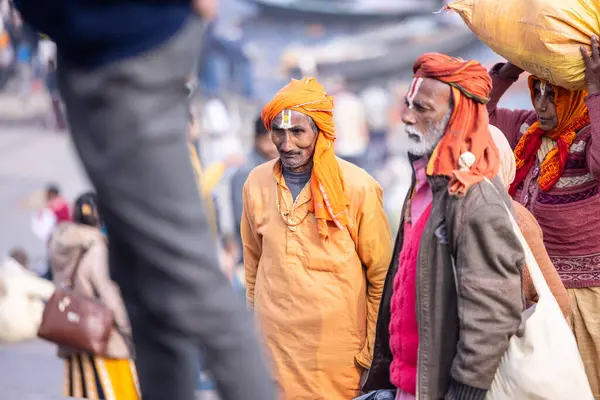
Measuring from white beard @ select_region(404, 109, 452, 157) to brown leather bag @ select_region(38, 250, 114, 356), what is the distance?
2279mm

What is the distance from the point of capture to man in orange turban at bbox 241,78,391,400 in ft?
12.1

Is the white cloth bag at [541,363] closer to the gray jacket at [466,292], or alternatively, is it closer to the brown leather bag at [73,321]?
the gray jacket at [466,292]

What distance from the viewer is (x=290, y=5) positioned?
26734 mm

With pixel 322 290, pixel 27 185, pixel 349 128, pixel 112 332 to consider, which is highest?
pixel 349 128

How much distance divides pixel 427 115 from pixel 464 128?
0.16 meters

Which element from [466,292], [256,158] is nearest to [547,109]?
[466,292]

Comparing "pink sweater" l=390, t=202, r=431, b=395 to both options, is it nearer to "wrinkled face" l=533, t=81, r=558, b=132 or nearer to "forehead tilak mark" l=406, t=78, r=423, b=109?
"forehead tilak mark" l=406, t=78, r=423, b=109

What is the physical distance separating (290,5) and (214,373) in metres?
25.5

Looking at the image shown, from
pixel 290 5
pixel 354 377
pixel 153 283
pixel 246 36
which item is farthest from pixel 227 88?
pixel 153 283

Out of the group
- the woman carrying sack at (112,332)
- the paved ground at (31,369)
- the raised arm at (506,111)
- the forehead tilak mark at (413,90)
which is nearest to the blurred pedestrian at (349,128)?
the paved ground at (31,369)

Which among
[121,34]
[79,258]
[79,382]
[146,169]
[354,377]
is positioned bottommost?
[79,382]

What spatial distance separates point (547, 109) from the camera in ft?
12.6

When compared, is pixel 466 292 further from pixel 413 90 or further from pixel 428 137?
pixel 413 90

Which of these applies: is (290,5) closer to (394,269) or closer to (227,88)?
(227,88)
